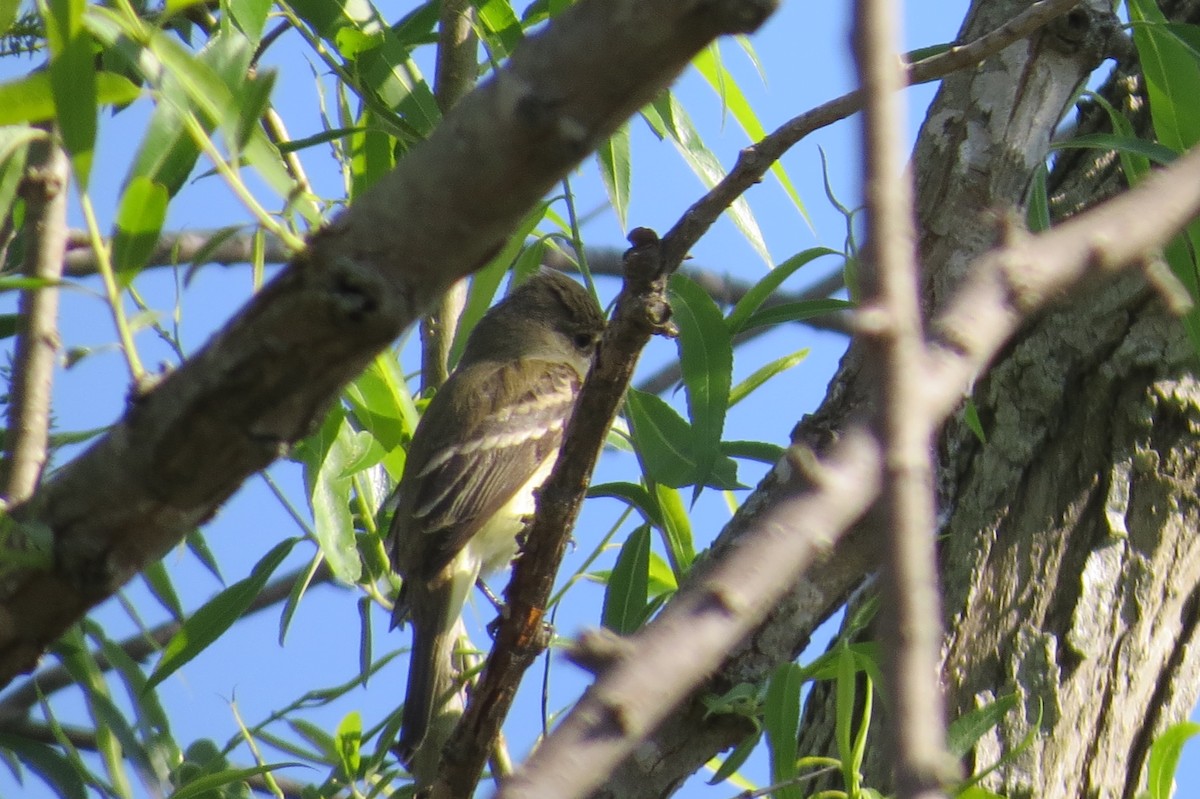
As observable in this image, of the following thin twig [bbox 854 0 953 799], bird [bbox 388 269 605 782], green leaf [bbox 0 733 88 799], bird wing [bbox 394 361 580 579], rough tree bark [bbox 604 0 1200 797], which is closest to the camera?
thin twig [bbox 854 0 953 799]

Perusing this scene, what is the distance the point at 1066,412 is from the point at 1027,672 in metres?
0.58

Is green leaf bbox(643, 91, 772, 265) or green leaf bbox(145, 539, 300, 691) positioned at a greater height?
green leaf bbox(643, 91, 772, 265)

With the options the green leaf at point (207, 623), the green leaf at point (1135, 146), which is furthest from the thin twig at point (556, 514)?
the green leaf at point (1135, 146)

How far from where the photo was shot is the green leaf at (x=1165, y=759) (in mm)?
2223

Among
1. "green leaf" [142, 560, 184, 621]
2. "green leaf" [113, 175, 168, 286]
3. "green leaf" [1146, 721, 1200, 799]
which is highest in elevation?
"green leaf" [142, 560, 184, 621]

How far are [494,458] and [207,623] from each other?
164cm

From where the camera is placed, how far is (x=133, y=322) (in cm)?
164

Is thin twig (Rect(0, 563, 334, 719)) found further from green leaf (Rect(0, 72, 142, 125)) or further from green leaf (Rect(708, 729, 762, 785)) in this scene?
green leaf (Rect(0, 72, 142, 125))

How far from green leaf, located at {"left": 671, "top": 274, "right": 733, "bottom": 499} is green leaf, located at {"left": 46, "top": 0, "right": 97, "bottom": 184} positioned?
133 centimetres

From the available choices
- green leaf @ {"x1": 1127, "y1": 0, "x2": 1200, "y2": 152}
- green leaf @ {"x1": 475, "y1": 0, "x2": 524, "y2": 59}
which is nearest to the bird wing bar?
green leaf @ {"x1": 475, "y1": 0, "x2": 524, "y2": 59}

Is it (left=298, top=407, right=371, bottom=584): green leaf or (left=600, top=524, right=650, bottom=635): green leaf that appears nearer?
(left=298, top=407, right=371, bottom=584): green leaf

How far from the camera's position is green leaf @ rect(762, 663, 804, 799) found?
223 centimetres

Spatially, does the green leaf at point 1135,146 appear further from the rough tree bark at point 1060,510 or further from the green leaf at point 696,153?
the green leaf at point 696,153

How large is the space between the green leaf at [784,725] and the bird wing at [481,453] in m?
2.02
